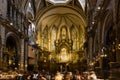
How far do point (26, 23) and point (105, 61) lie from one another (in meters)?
18.8

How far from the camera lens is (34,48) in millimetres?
49812

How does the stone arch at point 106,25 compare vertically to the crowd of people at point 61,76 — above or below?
above

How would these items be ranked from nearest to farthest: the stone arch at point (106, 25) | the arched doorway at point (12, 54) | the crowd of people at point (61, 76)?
the crowd of people at point (61, 76), the stone arch at point (106, 25), the arched doorway at point (12, 54)

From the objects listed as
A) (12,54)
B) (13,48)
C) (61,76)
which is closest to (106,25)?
(12,54)

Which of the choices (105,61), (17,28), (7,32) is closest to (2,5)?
(7,32)

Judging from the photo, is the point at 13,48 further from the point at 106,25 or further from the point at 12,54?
the point at 106,25

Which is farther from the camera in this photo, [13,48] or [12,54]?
[13,48]

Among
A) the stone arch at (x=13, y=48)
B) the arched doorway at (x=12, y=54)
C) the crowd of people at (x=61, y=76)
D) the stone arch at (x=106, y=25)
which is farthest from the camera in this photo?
the stone arch at (x=13, y=48)

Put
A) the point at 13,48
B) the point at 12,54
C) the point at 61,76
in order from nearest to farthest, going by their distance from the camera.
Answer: the point at 61,76 → the point at 12,54 → the point at 13,48

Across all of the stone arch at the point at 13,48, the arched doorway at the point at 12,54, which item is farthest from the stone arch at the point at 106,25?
the stone arch at the point at 13,48

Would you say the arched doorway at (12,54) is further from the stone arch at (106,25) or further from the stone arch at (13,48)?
the stone arch at (106,25)

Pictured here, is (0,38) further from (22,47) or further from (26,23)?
(26,23)

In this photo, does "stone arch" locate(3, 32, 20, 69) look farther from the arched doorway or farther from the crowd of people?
the crowd of people

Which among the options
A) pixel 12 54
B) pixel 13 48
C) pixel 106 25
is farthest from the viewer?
pixel 13 48
